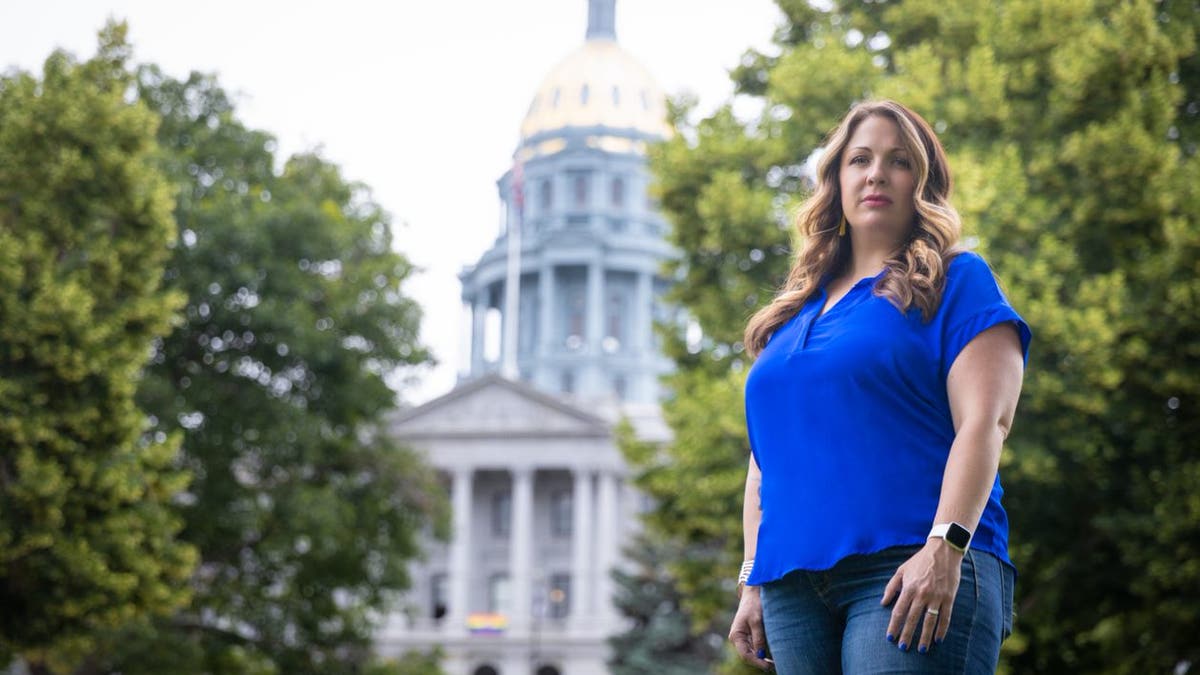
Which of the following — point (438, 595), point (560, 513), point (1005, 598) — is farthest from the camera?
point (438, 595)

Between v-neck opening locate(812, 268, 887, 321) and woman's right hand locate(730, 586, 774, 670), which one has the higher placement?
v-neck opening locate(812, 268, 887, 321)

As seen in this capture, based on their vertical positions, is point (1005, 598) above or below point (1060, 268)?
below

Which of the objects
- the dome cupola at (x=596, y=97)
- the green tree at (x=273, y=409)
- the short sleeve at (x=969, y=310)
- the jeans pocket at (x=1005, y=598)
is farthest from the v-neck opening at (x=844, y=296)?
the dome cupola at (x=596, y=97)

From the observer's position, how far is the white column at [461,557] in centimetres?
7462

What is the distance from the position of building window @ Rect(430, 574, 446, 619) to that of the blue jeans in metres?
76.2

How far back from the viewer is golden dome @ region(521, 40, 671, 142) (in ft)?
348

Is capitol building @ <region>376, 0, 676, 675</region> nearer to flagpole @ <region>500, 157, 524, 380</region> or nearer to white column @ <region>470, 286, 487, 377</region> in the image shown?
flagpole @ <region>500, 157, 524, 380</region>

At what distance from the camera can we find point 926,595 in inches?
122

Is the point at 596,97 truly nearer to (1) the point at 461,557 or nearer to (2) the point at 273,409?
(1) the point at 461,557

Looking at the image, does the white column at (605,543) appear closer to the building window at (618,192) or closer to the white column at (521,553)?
the white column at (521,553)

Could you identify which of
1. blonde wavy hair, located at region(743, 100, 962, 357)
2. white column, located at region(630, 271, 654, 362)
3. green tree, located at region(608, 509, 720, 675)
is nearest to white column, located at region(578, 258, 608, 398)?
white column, located at region(630, 271, 654, 362)

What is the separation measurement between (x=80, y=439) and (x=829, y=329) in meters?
15.0

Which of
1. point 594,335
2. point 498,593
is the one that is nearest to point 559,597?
point 498,593

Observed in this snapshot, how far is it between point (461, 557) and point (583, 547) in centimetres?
610
